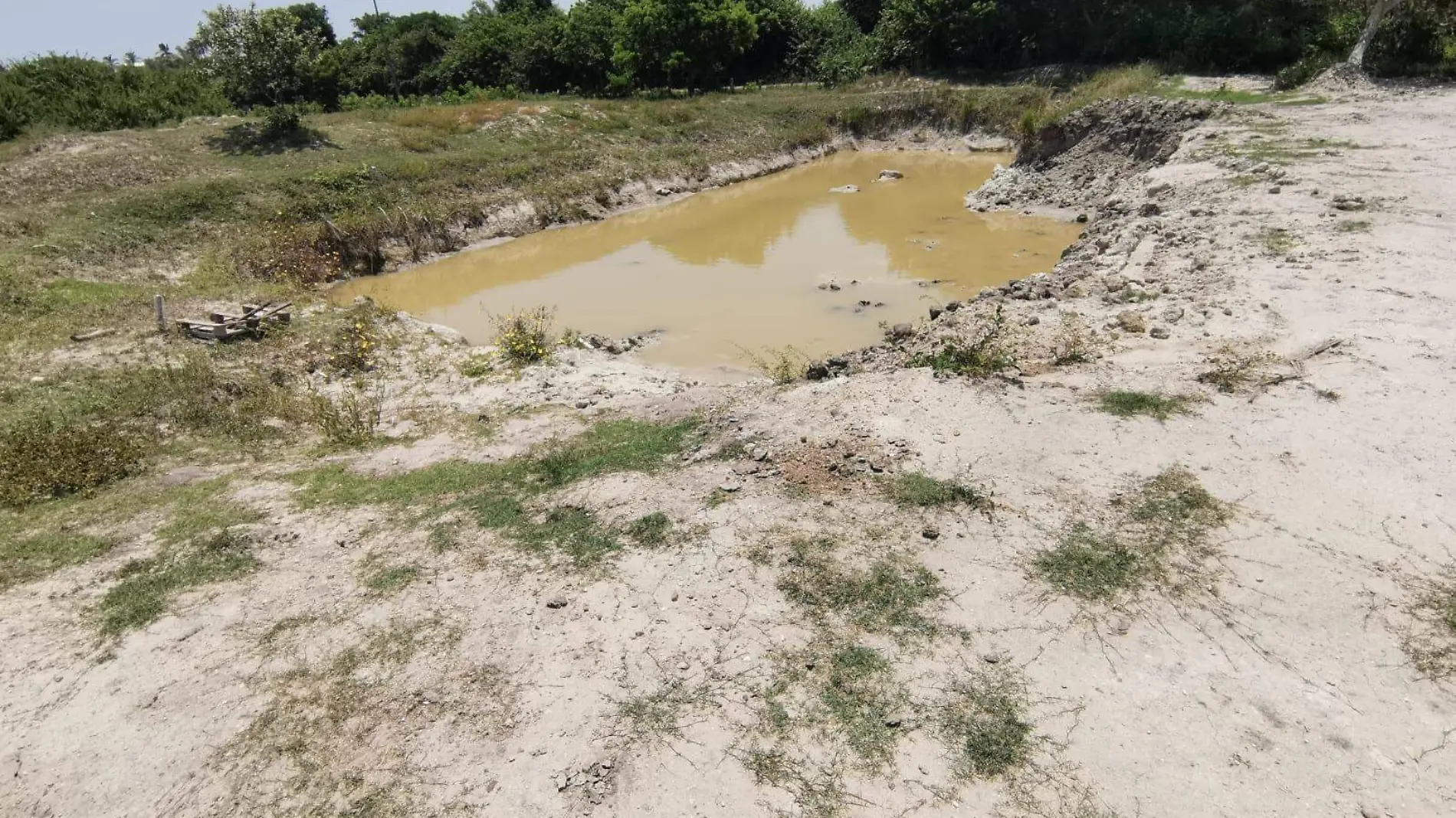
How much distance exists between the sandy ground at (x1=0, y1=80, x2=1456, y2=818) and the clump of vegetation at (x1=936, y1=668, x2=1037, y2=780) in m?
0.13

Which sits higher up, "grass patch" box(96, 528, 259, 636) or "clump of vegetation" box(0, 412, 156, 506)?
"clump of vegetation" box(0, 412, 156, 506)

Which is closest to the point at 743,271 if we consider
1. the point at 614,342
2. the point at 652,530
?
the point at 614,342

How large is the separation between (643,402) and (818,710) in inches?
283

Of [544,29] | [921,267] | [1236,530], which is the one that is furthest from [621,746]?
[544,29]

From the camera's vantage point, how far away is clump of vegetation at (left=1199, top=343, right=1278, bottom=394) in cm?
1002

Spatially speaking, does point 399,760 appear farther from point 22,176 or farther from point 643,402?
point 22,176

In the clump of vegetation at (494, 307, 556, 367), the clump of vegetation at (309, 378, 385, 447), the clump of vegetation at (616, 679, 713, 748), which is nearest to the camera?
the clump of vegetation at (616, 679, 713, 748)

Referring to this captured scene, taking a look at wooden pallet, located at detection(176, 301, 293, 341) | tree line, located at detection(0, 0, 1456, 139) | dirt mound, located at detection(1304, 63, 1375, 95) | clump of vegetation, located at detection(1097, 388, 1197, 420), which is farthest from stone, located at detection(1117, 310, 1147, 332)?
tree line, located at detection(0, 0, 1456, 139)

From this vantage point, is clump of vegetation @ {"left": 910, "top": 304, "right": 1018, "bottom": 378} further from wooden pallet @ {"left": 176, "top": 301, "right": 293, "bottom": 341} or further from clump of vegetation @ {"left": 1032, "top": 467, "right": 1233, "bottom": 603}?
wooden pallet @ {"left": 176, "top": 301, "right": 293, "bottom": 341}

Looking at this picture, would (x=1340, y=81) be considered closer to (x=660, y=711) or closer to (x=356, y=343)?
(x=356, y=343)

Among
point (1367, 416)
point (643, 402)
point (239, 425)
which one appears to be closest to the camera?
point (1367, 416)

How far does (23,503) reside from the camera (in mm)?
9133

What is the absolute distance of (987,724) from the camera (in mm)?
5750

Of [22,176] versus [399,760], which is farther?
Answer: [22,176]
